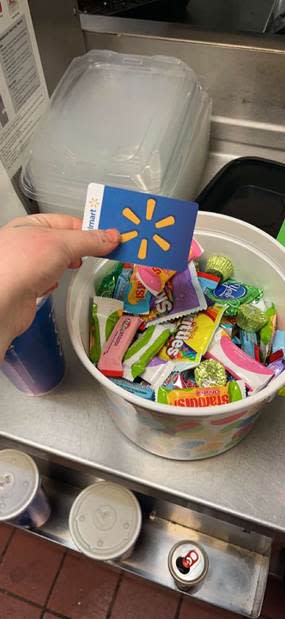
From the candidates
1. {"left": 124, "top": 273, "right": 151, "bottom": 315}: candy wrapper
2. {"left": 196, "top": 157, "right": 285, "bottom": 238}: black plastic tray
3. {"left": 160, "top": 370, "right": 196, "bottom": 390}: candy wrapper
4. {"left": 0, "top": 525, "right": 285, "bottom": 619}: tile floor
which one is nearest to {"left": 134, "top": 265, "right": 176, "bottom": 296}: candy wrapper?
{"left": 124, "top": 273, "right": 151, "bottom": 315}: candy wrapper

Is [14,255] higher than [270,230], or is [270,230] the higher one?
[14,255]

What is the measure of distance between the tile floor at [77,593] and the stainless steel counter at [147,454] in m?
0.62

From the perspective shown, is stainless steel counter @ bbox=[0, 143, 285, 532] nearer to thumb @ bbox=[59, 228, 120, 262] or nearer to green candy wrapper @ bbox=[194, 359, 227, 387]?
green candy wrapper @ bbox=[194, 359, 227, 387]

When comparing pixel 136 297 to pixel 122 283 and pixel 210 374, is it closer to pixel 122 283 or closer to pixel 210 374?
pixel 122 283

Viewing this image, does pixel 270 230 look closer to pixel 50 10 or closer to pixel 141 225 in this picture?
pixel 141 225

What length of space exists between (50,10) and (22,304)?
0.55m

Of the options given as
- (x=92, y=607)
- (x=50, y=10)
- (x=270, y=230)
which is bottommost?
(x=92, y=607)

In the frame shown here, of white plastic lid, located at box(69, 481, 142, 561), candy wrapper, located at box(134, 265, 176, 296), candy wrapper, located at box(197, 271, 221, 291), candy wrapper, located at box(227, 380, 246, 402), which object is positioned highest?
candy wrapper, located at box(134, 265, 176, 296)

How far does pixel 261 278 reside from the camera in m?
0.63

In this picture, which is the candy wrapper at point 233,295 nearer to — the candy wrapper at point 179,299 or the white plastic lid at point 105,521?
the candy wrapper at point 179,299

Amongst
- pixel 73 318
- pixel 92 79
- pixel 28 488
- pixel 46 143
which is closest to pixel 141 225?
pixel 73 318

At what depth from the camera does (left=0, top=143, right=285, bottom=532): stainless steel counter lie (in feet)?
1.87

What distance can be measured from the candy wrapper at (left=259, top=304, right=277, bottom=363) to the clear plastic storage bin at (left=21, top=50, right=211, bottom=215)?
24cm

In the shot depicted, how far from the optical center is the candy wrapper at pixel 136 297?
62cm
